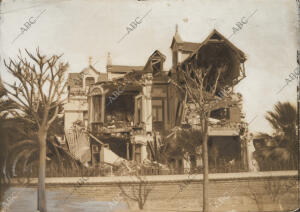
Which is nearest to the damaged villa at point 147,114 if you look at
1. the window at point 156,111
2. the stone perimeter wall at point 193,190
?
the window at point 156,111

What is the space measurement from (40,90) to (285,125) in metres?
4.21

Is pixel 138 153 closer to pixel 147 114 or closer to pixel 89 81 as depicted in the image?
pixel 147 114

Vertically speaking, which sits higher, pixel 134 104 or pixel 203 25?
pixel 203 25

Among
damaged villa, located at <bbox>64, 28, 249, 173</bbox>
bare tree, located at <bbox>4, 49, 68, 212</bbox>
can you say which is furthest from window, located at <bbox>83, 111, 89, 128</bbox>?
bare tree, located at <bbox>4, 49, 68, 212</bbox>

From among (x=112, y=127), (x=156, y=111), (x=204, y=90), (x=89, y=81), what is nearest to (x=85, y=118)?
(x=112, y=127)

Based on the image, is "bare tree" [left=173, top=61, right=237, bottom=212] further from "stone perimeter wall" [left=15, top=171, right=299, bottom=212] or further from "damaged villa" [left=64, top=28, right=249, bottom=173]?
"stone perimeter wall" [left=15, top=171, right=299, bottom=212]

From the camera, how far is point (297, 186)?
576 cm

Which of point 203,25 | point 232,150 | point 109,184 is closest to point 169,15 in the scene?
point 203,25

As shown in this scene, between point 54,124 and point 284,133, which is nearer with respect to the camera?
point 54,124

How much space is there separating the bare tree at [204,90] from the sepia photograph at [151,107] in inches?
0.7

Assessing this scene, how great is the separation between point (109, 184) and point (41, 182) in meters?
1.05

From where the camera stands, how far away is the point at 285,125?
5.87 m

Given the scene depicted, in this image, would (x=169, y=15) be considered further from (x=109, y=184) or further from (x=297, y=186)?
(x=297, y=186)

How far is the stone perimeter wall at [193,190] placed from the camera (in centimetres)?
523
